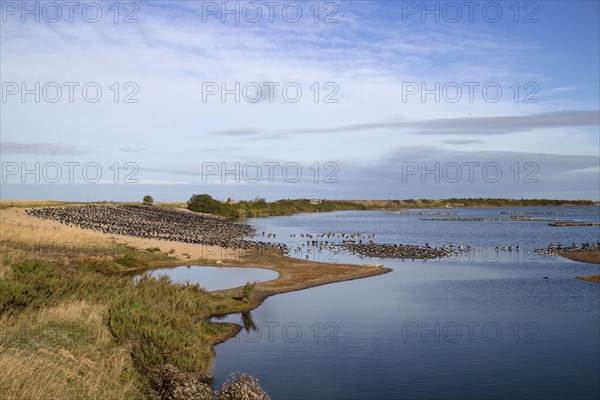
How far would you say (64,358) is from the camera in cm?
1269

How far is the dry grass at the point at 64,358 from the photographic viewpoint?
10.4 metres

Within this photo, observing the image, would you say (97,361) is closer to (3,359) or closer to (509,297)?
(3,359)

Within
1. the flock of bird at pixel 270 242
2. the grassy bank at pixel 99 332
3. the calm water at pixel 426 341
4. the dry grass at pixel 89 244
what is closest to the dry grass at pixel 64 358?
the grassy bank at pixel 99 332

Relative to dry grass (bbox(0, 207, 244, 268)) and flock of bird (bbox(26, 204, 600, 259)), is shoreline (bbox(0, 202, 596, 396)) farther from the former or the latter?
flock of bird (bbox(26, 204, 600, 259))

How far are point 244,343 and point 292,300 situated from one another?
29.2 ft

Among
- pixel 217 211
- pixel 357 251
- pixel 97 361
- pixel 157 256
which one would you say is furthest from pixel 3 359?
pixel 217 211

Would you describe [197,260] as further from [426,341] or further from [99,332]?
[99,332]

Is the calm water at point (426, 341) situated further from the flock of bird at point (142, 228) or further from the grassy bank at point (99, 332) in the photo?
the flock of bird at point (142, 228)

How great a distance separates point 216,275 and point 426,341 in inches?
764

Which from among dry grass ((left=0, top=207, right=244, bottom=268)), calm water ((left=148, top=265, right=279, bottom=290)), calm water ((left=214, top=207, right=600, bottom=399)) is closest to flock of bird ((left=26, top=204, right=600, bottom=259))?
dry grass ((left=0, top=207, right=244, bottom=268))

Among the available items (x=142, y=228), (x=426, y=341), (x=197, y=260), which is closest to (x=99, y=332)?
(x=426, y=341)

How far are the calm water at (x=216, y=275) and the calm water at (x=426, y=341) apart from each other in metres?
4.61

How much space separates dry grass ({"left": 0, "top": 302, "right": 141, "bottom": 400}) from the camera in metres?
10.4

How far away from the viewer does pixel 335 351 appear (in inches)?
798
